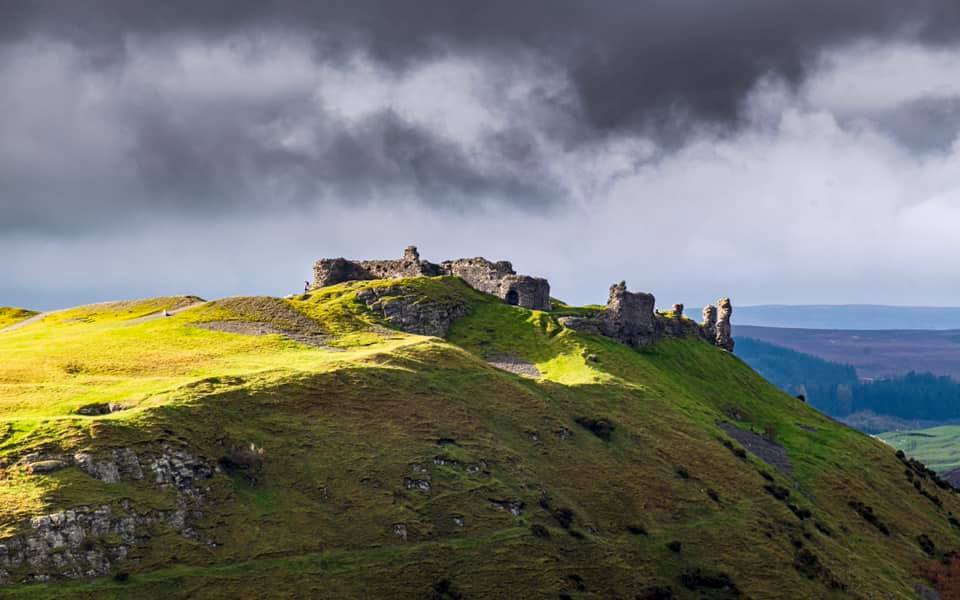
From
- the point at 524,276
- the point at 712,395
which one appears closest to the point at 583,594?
the point at 712,395

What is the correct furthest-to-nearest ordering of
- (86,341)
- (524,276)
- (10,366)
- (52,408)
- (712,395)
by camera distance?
(524,276)
(712,395)
(86,341)
(10,366)
(52,408)

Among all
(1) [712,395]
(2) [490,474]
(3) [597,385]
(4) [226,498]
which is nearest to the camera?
(4) [226,498]

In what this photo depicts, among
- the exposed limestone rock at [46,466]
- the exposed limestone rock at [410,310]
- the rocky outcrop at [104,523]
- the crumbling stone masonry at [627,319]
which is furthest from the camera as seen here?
the crumbling stone masonry at [627,319]

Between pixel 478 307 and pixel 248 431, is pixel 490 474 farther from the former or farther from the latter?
pixel 478 307

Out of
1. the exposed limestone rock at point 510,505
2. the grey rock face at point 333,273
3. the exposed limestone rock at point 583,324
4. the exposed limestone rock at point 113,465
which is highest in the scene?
the grey rock face at point 333,273

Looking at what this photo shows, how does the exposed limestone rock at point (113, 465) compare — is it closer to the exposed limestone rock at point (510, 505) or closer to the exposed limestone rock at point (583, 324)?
the exposed limestone rock at point (510, 505)

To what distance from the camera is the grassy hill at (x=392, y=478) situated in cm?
7769

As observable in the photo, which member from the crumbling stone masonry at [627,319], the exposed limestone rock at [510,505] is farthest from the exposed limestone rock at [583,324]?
the exposed limestone rock at [510,505]

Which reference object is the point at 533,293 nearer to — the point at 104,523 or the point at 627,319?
the point at 627,319

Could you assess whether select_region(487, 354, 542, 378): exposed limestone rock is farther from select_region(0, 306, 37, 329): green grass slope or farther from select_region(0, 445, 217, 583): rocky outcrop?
select_region(0, 306, 37, 329): green grass slope

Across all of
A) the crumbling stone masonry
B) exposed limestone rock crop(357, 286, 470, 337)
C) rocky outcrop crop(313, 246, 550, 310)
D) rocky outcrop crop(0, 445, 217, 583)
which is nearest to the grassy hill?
rocky outcrop crop(0, 445, 217, 583)

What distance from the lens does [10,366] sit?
110188 mm

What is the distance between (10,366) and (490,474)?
62312mm

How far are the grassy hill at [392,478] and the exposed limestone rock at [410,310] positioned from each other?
634 centimetres
